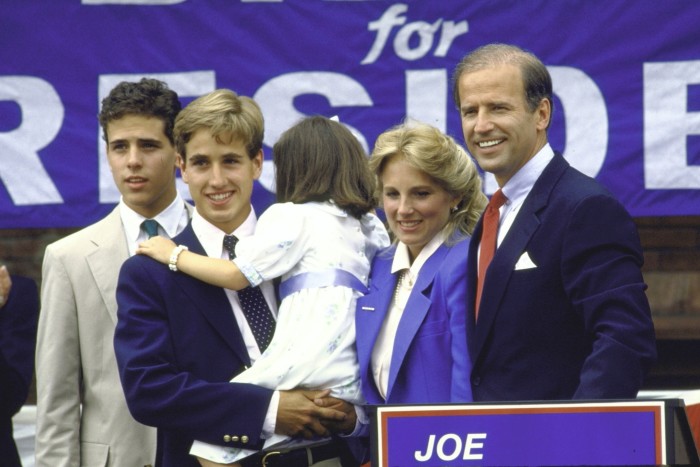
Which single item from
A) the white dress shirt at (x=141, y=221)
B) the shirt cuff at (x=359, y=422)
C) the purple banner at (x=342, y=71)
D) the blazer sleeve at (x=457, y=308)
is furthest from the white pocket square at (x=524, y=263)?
the purple banner at (x=342, y=71)

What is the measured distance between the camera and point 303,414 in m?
3.41

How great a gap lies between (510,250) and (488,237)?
139 mm

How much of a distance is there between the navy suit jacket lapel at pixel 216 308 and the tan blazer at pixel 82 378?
1.79 feet

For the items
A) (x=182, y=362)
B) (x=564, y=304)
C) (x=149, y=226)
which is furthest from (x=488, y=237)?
(x=149, y=226)

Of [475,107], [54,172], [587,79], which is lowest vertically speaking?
[475,107]

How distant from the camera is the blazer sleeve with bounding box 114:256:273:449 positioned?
11.1 ft

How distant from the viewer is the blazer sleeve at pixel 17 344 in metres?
4.23

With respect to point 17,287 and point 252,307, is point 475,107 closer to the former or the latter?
point 252,307

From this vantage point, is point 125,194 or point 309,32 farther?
point 309,32

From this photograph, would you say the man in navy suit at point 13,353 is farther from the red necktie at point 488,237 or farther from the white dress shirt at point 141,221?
the red necktie at point 488,237

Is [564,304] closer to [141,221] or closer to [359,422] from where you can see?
[359,422]

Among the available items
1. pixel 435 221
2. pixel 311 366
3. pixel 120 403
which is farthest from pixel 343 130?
pixel 120 403

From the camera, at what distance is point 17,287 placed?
14.5 feet

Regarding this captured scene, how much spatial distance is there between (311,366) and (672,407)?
1306 millimetres
